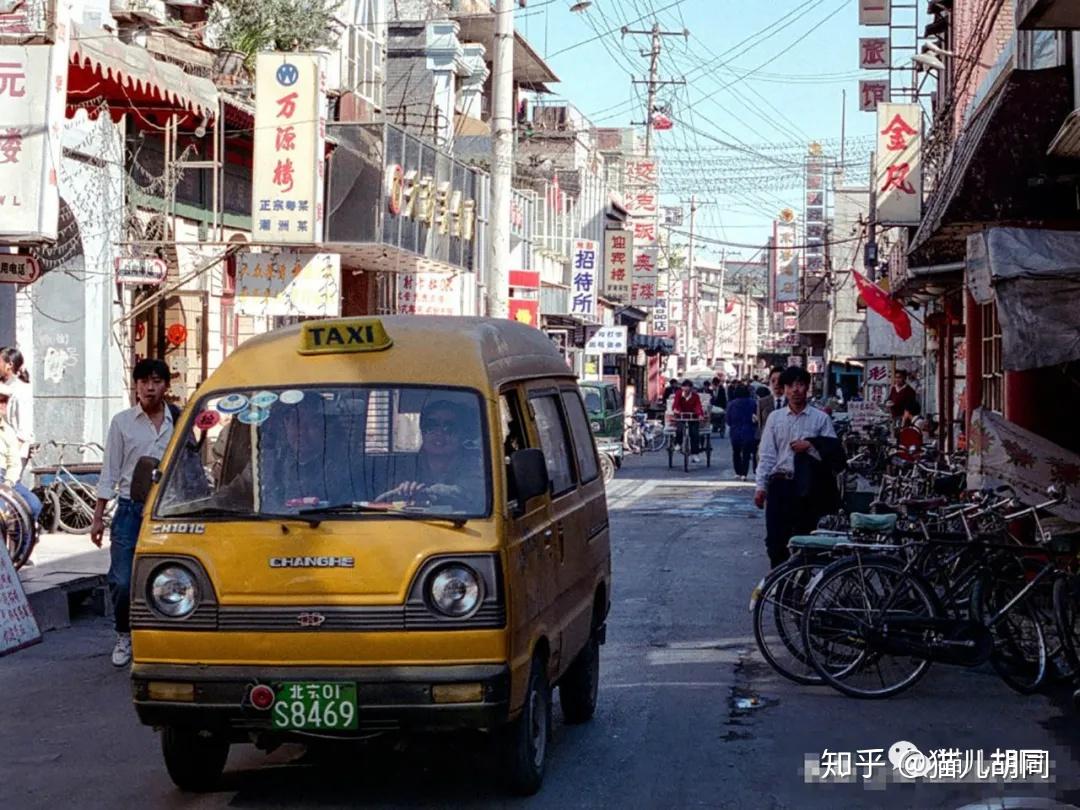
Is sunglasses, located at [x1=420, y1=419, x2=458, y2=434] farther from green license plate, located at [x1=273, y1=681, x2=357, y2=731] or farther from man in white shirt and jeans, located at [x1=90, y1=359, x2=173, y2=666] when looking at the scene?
man in white shirt and jeans, located at [x1=90, y1=359, x2=173, y2=666]

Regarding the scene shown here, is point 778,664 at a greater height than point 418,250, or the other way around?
point 418,250

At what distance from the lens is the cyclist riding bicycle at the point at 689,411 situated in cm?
3419

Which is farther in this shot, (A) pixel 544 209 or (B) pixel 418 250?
(A) pixel 544 209

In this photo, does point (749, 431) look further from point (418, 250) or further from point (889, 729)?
point (889, 729)

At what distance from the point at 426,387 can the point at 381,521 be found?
0.79 m

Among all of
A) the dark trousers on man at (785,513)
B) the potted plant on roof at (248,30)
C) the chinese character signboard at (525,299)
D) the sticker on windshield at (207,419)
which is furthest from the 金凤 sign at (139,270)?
the sticker on windshield at (207,419)

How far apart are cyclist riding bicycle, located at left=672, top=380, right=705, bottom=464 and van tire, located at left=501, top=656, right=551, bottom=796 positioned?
26896 mm

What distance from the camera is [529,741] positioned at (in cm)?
703

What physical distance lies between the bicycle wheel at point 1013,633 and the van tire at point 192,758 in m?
4.86

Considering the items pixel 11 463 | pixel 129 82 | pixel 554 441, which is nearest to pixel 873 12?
pixel 129 82

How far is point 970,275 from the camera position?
11.4m

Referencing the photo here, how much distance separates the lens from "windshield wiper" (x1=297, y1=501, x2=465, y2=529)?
22.0 feet

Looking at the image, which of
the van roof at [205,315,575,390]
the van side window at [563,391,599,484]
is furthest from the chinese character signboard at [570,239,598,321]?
the van roof at [205,315,575,390]

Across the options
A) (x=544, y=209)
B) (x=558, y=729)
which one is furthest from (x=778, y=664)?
(x=544, y=209)
